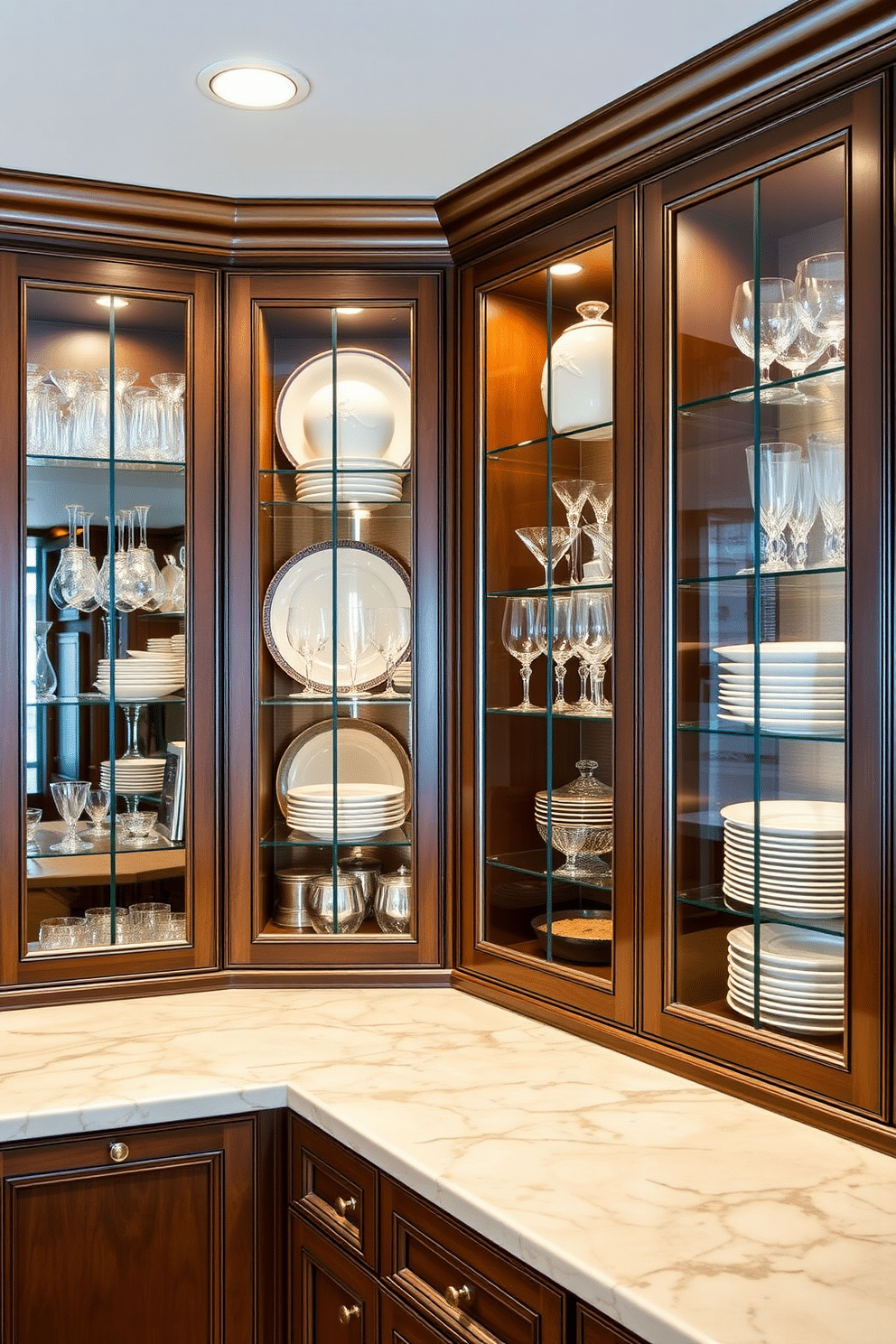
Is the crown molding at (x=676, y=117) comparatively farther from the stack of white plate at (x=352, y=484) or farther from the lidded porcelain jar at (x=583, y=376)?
the stack of white plate at (x=352, y=484)

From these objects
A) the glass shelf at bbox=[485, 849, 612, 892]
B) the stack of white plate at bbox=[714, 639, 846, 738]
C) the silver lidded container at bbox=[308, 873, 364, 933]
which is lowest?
the silver lidded container at bbox=[308, 873, 364, 933]

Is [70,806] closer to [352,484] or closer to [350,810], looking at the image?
[350,810]

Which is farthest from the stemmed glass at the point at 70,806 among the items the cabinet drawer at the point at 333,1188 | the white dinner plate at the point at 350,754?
the cabinet drawer at the point at 333,1188

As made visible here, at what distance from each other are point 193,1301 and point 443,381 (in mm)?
1851

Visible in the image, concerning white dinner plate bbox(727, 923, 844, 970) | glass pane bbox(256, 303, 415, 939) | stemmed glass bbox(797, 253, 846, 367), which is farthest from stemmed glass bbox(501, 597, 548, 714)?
stemmed glass bbox(797, 253, 846, 367)

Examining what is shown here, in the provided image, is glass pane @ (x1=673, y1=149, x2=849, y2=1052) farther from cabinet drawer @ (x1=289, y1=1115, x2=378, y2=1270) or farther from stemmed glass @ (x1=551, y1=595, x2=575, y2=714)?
cabinet drawer @ (x1=289, y1=1115, x2=378, y2=1270)

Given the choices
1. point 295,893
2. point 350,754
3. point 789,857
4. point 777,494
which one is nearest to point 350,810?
point 350,754

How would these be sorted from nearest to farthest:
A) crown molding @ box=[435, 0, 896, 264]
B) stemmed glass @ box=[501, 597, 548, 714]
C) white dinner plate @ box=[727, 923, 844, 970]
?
1. crown molding @ box=[435, 0, 896, 264]
2. white dinner plate @ box=[727, 923, 844, 970]
3. stemmed glass @ box=[501, 597, 548, 714]

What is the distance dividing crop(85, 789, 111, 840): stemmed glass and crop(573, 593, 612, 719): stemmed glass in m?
1.04

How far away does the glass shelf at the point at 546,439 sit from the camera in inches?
84.9

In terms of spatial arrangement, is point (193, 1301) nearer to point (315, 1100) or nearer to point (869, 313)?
point (315, 1100)

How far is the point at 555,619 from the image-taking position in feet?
7.43

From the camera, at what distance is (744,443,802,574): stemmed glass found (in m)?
1.81

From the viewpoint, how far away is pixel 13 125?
2.03 metres
